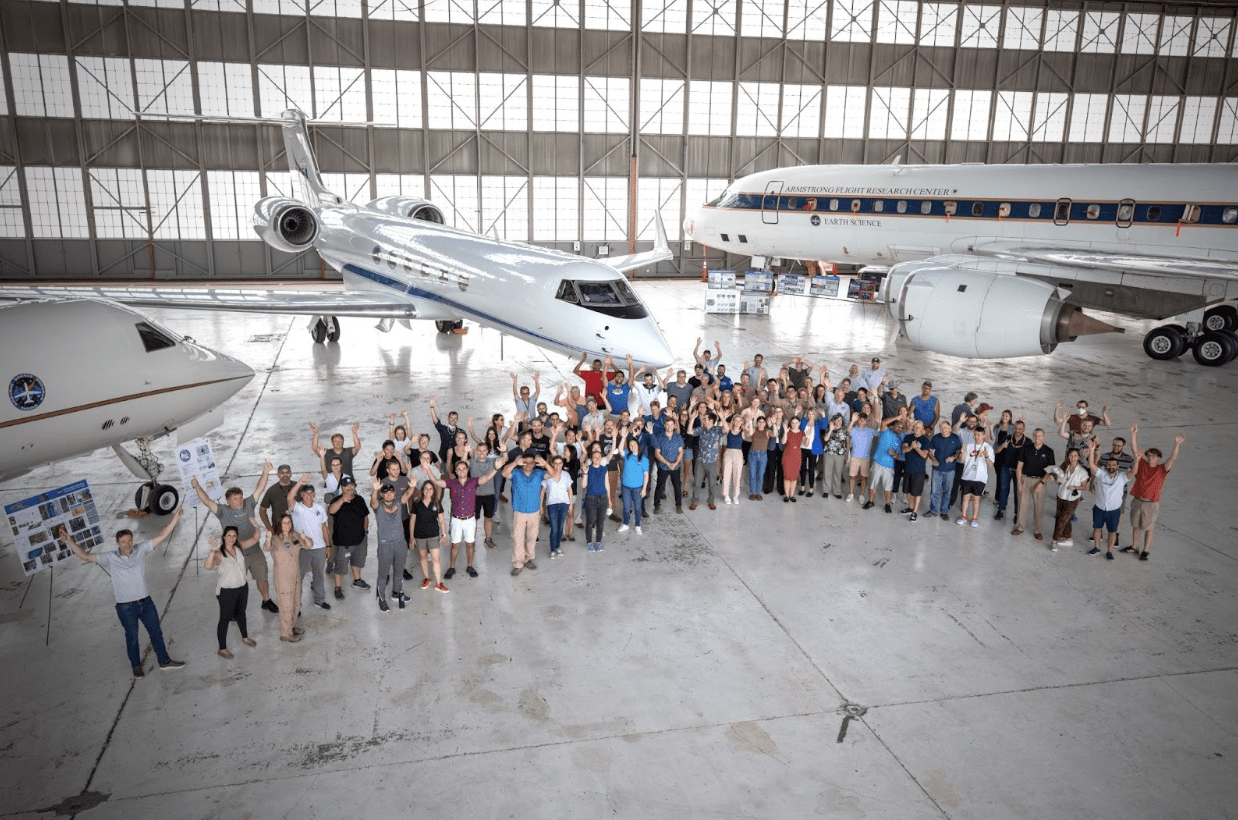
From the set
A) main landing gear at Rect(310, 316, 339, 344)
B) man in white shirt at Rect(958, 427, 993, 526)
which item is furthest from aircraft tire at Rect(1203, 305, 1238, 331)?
main landing gear at Rect(310, 316, 339, 344)

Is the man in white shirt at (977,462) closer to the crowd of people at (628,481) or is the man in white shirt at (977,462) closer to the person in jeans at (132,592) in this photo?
the crowd of people at (628,481)

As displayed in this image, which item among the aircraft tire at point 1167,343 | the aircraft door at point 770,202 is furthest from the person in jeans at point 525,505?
the aircraft tire at point 1167,343

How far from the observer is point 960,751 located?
6695 millimetres

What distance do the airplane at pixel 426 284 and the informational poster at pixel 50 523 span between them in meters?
6.41

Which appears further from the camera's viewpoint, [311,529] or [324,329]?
[324,329]

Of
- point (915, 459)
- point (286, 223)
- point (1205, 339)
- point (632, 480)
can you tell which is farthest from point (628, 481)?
point (1205, 339)

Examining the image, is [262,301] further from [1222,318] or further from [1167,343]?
[1222,318]

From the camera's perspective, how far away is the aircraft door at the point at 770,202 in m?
26.0

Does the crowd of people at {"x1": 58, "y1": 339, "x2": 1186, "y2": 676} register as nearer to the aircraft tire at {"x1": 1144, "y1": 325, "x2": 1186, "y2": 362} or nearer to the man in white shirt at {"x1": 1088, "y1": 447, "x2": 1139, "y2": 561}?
the man in white shirt at {"x1": 1088, "y1": 447, "x2": 1139, "y2": 561}

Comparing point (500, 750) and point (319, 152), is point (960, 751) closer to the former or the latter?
point (500, 750)

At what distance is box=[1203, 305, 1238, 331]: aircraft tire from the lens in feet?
68.7

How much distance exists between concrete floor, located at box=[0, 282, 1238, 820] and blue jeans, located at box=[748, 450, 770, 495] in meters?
0.36

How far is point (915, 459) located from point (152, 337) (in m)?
9.93

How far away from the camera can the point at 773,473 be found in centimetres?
1223
